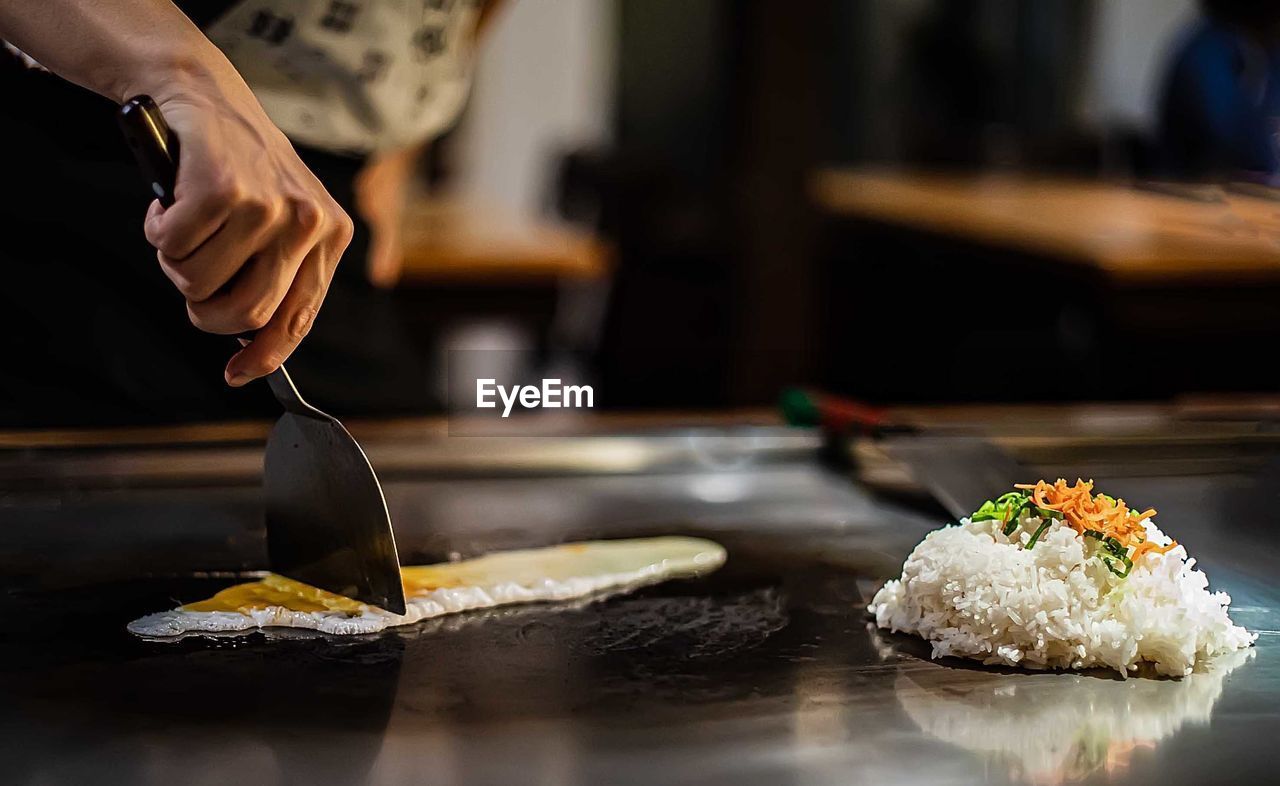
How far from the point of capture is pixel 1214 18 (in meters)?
3.09

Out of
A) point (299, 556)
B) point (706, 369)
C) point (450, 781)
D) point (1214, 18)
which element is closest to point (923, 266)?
point (706, 369)

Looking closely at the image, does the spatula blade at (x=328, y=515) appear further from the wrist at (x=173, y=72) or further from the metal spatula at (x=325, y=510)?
the wrist at (x=173, y=72)

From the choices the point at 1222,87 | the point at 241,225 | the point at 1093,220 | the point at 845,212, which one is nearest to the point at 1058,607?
the point at 241,225

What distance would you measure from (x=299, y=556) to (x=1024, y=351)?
2.46 meters

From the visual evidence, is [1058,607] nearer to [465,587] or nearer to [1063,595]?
[1063,595]

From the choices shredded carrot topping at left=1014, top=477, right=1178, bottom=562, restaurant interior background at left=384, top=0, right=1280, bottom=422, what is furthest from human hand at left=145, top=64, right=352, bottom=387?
restaurant interior background at left=384, top=0, right=1280, bottom=422

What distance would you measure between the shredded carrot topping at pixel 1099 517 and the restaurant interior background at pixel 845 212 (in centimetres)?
79

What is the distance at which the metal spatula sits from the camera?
0.83m

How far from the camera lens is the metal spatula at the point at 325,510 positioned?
833 millimetres

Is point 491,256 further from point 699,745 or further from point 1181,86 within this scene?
point 699,745

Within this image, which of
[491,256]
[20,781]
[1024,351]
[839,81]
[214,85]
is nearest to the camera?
[20,781]

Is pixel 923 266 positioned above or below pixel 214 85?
below

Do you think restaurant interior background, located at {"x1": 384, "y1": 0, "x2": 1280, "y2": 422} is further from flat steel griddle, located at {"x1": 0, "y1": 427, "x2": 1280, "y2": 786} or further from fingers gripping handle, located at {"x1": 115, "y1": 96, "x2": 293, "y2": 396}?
fingers gripping handle, located at {"x1": 115, "y1": 96, "x2": 293, "y2": 396}

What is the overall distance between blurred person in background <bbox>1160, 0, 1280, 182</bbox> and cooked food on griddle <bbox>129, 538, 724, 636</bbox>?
220 cm
